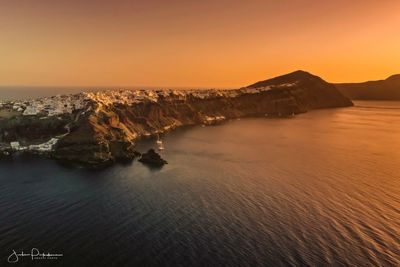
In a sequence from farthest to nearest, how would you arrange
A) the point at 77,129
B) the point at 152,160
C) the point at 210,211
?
the point at 77,129 < the point at 152,160 < the point at 210,211

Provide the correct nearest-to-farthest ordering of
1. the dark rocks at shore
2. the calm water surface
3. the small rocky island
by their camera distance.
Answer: the calm water surface < the dark rocks at shore < the small rocky island

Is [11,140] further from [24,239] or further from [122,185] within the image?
[24,239]

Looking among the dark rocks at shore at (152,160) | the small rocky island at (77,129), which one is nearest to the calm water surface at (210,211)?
the dark rocks at shore at (152,160)

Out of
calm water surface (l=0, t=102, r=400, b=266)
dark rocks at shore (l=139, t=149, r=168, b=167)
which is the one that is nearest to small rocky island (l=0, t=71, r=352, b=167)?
dark rocks at shore (l=139, t=149, r=168, b=167)

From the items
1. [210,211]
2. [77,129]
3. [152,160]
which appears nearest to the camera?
[210,211]

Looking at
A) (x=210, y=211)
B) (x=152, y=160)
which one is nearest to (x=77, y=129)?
(x=152, y=160)

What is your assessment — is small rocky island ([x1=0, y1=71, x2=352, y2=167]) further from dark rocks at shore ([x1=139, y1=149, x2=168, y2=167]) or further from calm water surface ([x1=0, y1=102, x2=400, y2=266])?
calm water surface ([x1=0, y1=102, x2=400, y2=266])

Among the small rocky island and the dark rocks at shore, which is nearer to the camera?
the dark rocks at shore

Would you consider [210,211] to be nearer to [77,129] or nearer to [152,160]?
[152,160]

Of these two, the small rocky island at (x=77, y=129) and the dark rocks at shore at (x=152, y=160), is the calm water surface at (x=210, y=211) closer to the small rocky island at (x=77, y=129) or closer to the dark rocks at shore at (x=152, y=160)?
the dark rocks at shore at (x=152, y=160)
